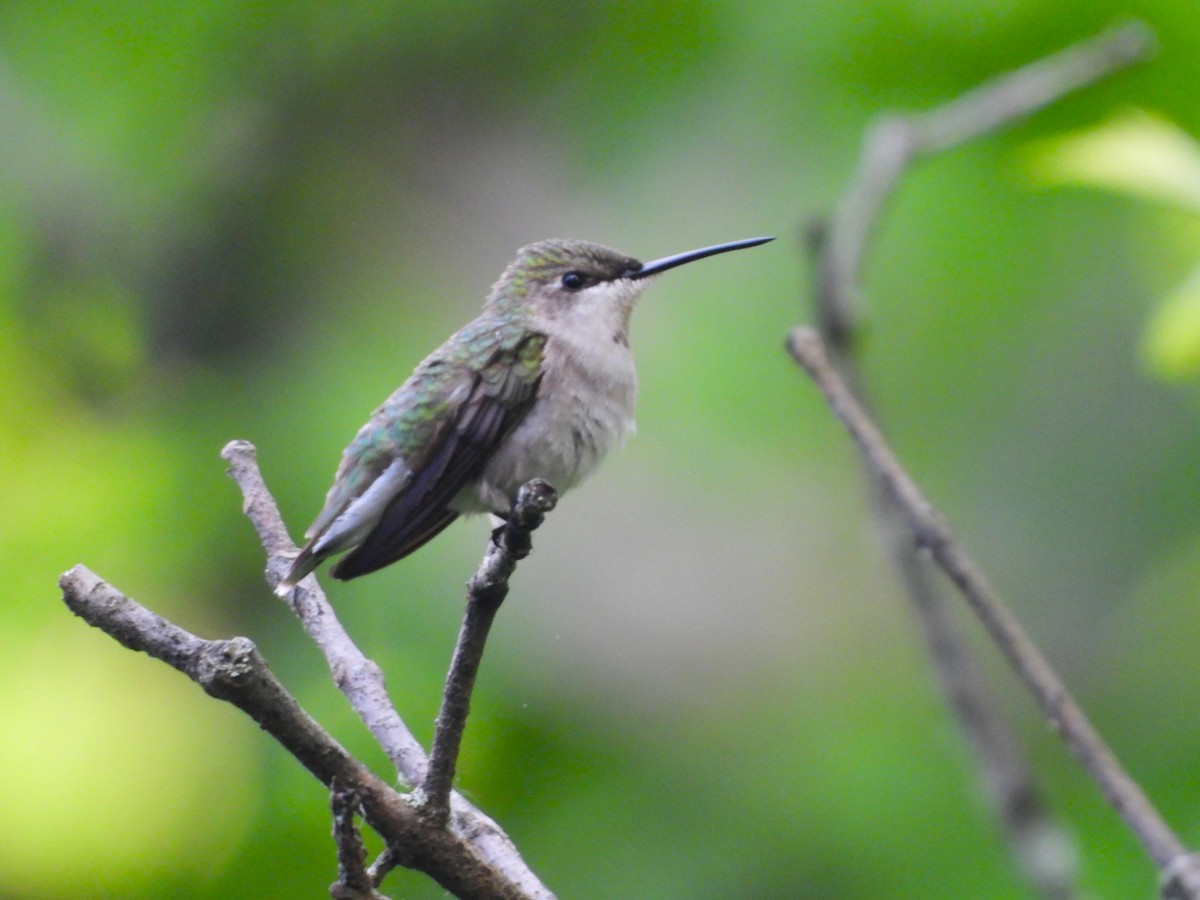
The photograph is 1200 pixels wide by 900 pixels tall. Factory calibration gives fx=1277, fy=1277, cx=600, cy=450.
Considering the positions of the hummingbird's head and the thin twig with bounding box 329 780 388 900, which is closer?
the thin twig with bounding box 329 780 388 900

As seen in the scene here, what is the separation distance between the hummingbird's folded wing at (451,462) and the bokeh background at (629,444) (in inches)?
66.4

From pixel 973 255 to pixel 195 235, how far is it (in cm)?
332

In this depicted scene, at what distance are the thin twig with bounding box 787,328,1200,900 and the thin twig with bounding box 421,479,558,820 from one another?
0.54 m

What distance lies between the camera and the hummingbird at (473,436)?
2.26m

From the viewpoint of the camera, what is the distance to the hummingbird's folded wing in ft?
7.37

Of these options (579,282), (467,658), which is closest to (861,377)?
(579,282)

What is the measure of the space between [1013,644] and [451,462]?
3.38 ft

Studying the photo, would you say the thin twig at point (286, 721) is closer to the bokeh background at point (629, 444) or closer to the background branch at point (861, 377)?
the background branch at point (861, 377)

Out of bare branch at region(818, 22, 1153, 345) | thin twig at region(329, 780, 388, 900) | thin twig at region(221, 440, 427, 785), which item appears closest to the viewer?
thin twig at region(329, 780, 388, 900)

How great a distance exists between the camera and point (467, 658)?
164 cm

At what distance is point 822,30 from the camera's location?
5.16 m

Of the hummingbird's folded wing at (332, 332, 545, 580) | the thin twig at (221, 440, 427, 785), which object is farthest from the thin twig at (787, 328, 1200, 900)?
the thin twig at (221, 440, 427, 785)

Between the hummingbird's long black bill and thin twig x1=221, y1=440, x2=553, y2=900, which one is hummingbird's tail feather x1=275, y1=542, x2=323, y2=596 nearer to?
thin twig x1=221, y1=440, x2=553, y2=900

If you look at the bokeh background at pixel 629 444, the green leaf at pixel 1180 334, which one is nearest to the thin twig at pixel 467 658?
the green leaf at pixel 1180 334
